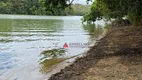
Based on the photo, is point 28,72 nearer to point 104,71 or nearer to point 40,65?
point 40,65

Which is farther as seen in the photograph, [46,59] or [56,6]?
[46,59]

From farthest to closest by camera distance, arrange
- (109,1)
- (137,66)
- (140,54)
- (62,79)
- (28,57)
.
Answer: (109,1) → (28,57) → (140,54) → (137,66) → (62,79)

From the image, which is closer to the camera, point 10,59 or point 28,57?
point 10,59

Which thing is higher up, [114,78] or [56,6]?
[56,6]

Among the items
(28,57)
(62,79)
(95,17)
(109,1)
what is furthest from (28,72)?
(95,17)

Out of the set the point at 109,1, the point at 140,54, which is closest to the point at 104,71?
the point at 140,54

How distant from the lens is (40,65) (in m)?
14.8

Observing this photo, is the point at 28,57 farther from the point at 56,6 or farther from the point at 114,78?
the point at 114,78

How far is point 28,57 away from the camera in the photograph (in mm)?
17562

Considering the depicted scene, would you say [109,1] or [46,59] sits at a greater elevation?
[109,1]

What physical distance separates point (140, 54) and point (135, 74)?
4.29 meters

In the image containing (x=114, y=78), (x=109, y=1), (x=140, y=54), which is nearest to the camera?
(x=114, y=78)

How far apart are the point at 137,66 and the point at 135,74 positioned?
1327mm

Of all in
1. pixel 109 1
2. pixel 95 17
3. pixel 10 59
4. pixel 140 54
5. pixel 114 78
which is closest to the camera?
pixel 114 78
